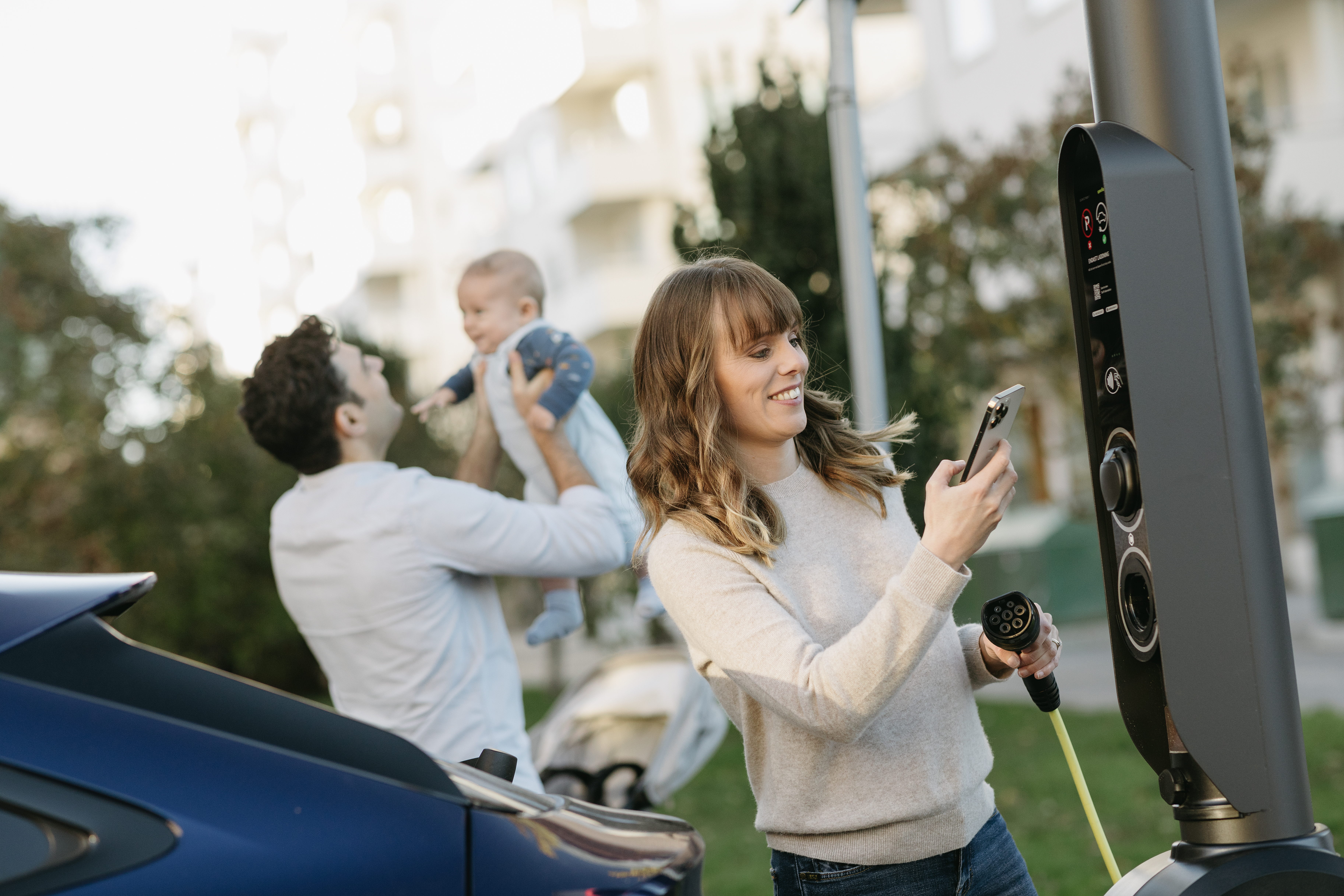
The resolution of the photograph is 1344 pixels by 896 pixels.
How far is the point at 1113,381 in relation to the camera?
7.06 ft

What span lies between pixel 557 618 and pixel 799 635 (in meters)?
1.89

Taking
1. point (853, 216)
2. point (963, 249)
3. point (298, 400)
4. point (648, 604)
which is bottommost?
point (648, 604)

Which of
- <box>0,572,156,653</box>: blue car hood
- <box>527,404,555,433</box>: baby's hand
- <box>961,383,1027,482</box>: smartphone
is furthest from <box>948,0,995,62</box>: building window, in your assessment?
<box>0,572,156,653</box>: blue car hood

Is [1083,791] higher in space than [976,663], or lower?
lower

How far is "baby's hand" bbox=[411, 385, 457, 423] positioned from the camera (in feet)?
12.1

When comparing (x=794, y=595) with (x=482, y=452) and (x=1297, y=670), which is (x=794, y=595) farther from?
(x=1297, y=670)

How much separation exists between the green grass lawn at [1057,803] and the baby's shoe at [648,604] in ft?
7.89

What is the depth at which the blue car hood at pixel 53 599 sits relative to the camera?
1656mm

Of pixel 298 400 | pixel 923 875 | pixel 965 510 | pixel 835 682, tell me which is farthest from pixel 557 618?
pixel 965 510

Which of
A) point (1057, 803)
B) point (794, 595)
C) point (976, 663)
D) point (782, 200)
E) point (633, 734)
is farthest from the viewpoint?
point (782, 200)

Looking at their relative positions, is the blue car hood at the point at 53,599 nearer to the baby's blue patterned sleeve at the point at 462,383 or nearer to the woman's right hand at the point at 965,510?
the woman's right hand at the point at 965,510

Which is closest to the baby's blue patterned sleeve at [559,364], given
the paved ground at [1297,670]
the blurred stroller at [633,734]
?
the blurred stroller at [633,734]

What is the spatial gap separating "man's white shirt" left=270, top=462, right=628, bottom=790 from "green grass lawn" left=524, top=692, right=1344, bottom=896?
3.60 meters

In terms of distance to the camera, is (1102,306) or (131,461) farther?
(131,461)
